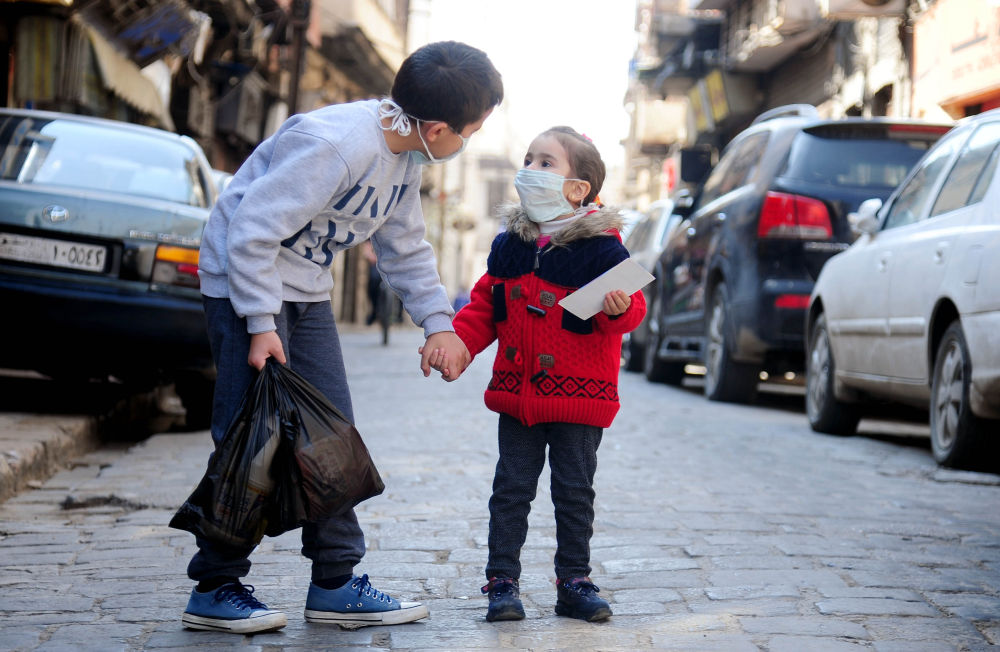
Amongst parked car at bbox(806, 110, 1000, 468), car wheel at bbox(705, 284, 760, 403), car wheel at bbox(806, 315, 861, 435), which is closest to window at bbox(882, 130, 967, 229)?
parked car at bbox(806, 110, 1000, 468)

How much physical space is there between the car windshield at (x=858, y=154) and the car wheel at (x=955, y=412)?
8.44 ft

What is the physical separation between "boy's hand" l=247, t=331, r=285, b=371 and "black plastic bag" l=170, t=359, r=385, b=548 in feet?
0.07

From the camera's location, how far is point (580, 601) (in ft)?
11.4

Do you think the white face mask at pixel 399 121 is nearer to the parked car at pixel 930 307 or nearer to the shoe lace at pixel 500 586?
the shoe lace at pixel 500 586

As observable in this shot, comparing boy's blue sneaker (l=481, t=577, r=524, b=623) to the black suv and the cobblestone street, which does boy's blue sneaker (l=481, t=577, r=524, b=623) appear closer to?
the cobblestone street

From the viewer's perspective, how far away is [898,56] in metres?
17.5

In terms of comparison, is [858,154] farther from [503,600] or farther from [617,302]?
[503,600]

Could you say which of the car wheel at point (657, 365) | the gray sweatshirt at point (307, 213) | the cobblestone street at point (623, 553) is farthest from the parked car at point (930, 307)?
the car wheel at point (657, 365)

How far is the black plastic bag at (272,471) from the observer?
320cm

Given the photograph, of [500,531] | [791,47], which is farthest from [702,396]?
[791,47]

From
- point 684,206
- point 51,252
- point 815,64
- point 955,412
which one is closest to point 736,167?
point 684,206

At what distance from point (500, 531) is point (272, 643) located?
656 mm

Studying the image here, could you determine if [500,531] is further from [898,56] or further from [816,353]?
[898,56]

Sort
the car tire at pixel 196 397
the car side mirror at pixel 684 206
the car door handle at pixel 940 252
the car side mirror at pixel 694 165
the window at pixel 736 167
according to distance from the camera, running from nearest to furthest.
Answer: the car door handle at pixel 940 252, the car tire at pixel 196 397, the window at pixel 736 167, the car side mirror at pixel 684 206, the car side mirror at pixel 694 165
